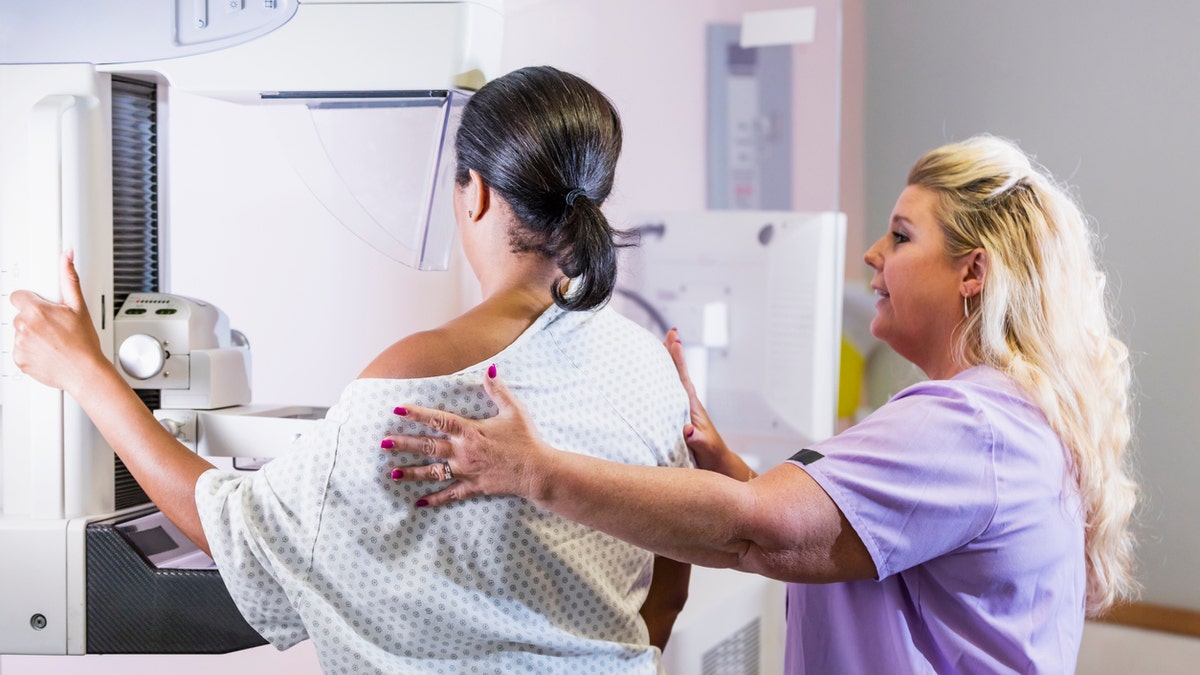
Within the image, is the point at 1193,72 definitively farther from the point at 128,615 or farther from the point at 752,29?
the point at 128,615

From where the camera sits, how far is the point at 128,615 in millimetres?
1180

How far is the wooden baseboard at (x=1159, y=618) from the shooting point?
2225 millimetres

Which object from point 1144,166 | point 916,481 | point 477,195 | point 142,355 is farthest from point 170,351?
point 1144,166

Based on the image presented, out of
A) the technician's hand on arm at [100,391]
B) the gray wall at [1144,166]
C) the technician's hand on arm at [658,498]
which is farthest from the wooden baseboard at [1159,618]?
the technician's hand on arm at [100,391]

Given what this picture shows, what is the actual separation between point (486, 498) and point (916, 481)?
0.41 meters

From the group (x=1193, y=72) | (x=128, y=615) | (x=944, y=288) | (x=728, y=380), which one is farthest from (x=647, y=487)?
(x=1193, y=72)

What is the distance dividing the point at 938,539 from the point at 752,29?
72.8 inches

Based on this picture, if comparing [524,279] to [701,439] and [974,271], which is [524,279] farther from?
[974,271]

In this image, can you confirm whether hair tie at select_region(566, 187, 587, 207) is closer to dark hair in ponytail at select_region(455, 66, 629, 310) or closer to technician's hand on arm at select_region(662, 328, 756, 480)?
dark hair in ponytail at select_region(455, 66, 629, 310)

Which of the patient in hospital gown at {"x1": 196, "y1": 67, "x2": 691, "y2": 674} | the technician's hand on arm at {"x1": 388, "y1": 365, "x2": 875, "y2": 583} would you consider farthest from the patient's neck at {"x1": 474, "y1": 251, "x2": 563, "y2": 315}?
the technician's hand on arm at {"x1": 388, "y1": 365, "x2": 875, "y2": 583}

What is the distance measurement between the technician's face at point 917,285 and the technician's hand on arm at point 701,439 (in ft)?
0.74

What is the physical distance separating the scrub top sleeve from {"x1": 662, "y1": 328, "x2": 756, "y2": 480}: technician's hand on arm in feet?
0.65

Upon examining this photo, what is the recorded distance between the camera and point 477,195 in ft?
3.33

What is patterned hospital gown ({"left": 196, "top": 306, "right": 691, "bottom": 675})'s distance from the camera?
35.9 inches
